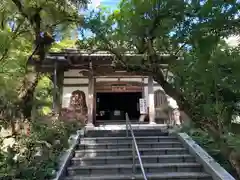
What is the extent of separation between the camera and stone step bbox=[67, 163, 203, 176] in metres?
6.20

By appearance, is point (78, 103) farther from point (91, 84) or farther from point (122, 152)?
point (122, 152)

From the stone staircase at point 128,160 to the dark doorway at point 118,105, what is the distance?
799 centimetres

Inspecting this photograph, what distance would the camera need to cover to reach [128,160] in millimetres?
6738

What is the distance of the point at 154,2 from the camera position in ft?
12.3

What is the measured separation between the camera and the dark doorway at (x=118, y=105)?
1620cm

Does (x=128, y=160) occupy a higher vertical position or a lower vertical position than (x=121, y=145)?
lower

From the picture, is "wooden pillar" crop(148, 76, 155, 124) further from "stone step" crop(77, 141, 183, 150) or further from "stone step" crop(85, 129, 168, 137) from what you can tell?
"stone step" crop(77, 141, 183, 150)

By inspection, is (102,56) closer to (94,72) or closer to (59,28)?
(94,72)

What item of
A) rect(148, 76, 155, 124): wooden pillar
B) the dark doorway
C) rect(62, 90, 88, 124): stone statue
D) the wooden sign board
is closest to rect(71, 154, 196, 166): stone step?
rect(148, 76, 155, 124): wooden pillar

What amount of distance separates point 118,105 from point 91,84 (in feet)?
19.0

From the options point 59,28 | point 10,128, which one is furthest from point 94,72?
point 10,128

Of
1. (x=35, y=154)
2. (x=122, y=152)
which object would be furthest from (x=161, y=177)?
(x=35, y=154)

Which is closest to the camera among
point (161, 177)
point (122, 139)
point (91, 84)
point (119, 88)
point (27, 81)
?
point (161, 177)

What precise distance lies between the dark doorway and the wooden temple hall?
3.46m
